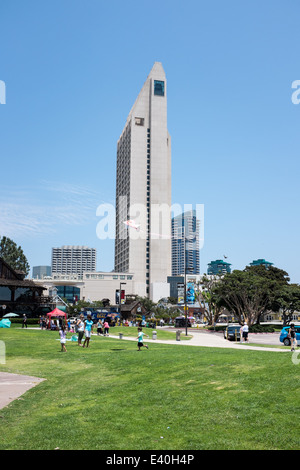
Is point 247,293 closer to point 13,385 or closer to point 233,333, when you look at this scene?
point 233,333

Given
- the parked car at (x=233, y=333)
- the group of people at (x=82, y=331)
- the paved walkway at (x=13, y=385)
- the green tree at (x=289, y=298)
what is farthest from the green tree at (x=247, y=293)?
the paved walkway at (x=13, y=385)

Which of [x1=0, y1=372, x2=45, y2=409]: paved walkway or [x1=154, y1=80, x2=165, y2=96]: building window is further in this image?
[x1=154, y1=80, x2=165, y2=96]: building window

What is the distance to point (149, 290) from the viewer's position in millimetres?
159625

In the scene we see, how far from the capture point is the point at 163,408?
37.0 feet

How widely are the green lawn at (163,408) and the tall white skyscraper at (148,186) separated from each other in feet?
466

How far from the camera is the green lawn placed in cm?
878

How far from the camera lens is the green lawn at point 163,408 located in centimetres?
878

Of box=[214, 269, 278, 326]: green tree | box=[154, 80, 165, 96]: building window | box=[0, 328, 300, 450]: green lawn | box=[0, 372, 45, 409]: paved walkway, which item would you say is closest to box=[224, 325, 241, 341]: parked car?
box=[214, 269, 278, 326]: green tree

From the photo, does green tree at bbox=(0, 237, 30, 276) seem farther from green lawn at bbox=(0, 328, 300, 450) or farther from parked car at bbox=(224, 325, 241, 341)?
green lawn at bbox=(0, 328, 300, 450)

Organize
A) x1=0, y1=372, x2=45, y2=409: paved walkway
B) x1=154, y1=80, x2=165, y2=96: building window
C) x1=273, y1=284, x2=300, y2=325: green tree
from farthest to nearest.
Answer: x1=154, y1=80, x2=165, y2=96: building window
x1=273, y1=284, x2=300, y2=325: green tree
x1=0, y1=372, x2=45, y2=409: paved walkway

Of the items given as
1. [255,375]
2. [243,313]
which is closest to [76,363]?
[255,375]

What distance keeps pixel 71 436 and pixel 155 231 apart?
Result: 15410 centimetres

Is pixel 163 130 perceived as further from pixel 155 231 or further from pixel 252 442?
pixel 252 442

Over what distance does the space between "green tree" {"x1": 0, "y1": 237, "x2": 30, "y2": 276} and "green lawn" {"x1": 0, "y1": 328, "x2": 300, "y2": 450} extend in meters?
70.1
